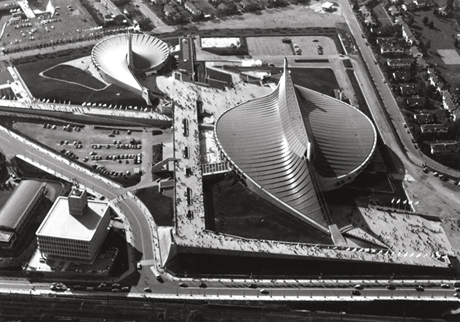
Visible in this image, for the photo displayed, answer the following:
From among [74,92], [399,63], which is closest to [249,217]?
[74,92]

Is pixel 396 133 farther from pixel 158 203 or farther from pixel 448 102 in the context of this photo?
pixel 158 203

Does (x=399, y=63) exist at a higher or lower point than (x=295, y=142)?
lower

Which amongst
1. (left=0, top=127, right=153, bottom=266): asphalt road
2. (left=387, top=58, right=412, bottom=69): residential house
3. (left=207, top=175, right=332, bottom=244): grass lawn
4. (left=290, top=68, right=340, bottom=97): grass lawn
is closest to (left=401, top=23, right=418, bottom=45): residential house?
(left=387, top=58, right=412, bottom=69): residential house

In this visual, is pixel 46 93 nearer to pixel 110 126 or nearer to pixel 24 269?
pixel 110 126

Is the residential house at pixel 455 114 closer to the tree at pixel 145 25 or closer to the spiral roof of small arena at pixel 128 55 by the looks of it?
the spiral roof of small arena at pixel 128 55

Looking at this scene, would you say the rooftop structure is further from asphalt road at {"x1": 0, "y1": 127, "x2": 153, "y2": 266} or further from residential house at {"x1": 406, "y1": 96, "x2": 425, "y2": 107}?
residential house at {"x1": 406, "y1": 96, "x2": 425, "y2": 107}
